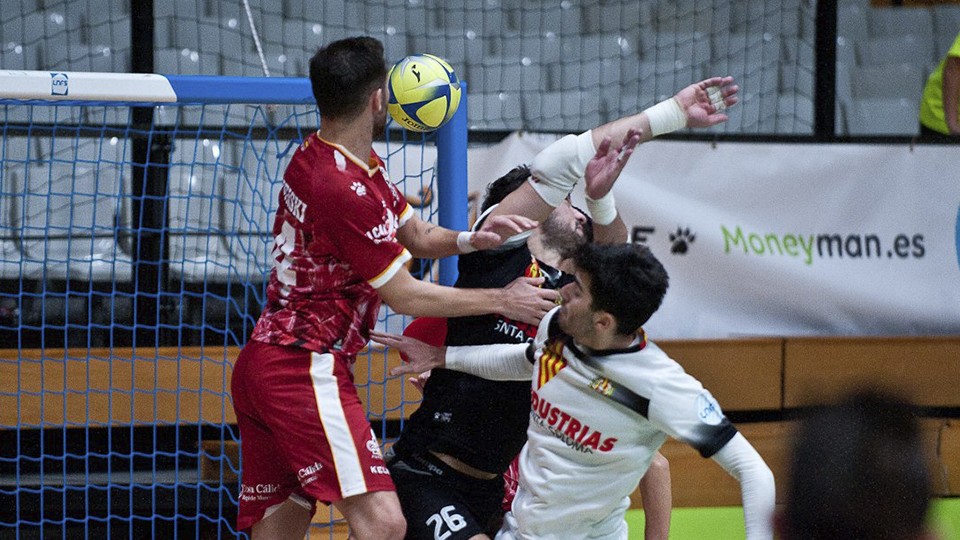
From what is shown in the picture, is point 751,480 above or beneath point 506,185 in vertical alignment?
beneath

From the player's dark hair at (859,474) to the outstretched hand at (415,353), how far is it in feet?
6.57

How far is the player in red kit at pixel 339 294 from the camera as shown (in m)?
2.89

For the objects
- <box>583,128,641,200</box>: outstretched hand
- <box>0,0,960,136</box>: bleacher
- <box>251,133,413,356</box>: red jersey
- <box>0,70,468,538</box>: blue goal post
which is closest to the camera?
<box>251,133,413,356</box>: red jersey

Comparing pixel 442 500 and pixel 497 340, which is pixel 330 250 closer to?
pixel 497 340

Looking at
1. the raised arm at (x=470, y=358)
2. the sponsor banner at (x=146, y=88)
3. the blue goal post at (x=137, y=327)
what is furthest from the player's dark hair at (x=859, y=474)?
the blue goal post at (x=137, y=327)

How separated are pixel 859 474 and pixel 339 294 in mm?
2031

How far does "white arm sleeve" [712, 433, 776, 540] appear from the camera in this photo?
95.3 inches

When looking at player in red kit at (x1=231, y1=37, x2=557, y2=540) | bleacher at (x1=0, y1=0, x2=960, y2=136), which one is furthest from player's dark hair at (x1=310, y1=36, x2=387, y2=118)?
bleacher at (x1=0, y1=0, x2=960, y2=136)

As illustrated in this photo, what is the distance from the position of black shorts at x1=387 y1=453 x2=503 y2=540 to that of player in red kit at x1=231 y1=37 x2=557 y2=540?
0.29 feet

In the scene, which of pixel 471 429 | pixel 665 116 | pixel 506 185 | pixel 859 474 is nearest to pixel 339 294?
pixel 471 429

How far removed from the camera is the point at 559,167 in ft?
10.1

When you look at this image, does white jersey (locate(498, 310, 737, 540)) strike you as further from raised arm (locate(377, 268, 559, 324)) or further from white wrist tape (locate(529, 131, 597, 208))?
white wrist tape (locate(529, 131, 597, 208))

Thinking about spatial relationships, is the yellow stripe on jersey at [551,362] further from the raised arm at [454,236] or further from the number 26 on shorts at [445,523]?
the number 26 on shorts at [445,523]

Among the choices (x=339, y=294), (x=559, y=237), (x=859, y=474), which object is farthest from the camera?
(x=559, y=237)
